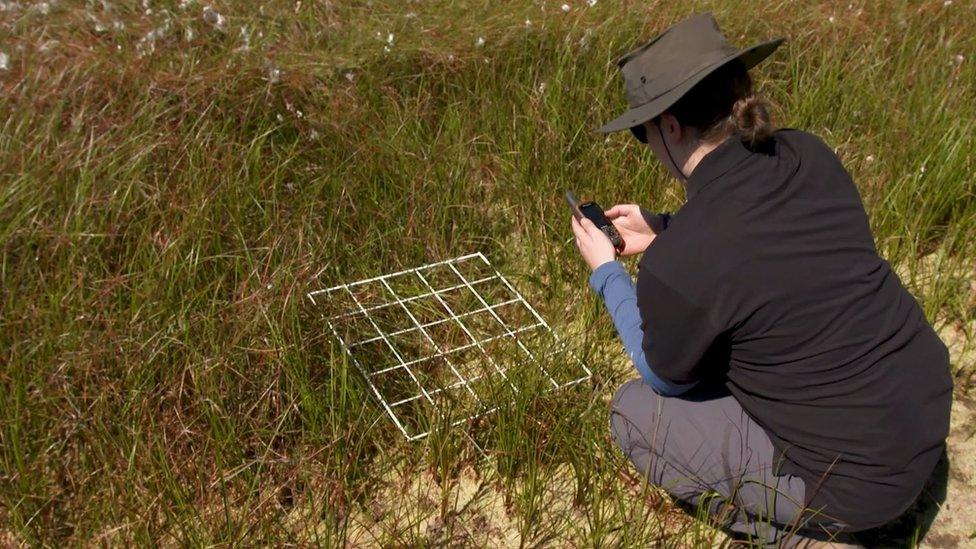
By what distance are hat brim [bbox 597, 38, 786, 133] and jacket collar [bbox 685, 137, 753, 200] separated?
0.42ft

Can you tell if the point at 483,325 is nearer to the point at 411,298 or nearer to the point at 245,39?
the point at 411,298

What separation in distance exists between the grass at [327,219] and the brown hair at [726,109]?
730 millimetres

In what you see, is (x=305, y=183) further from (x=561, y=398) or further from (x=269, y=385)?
(x=561, y=398)

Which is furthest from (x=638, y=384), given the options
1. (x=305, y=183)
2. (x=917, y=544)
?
(x=305, y=183)

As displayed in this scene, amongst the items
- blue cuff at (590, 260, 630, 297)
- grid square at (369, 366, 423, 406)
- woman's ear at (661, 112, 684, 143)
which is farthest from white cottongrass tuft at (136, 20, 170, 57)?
woman's ear at (661, 112, 684, 143)

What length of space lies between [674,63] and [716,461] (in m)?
0.81

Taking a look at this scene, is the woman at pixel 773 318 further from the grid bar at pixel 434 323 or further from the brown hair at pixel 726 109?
the grid bar at pixel 434 323

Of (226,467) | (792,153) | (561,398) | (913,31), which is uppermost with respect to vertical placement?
(792,153)

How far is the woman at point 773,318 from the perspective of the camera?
1.85 m

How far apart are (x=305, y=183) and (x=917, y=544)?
1.97 m

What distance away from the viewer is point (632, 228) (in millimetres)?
2609

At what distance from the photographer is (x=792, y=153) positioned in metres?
1.98

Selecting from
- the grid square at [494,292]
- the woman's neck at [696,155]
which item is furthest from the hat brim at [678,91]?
the grid square at [494,292]

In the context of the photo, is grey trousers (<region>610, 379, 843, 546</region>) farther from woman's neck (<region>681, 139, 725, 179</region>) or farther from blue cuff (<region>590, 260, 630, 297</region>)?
woman's neck (<region>681, 139, 725, 179</region>)
